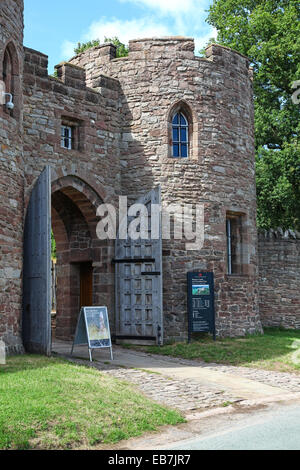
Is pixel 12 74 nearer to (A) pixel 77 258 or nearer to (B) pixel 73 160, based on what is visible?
(B) pixel 73 160

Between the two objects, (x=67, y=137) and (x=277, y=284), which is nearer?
(x=67, y=137)

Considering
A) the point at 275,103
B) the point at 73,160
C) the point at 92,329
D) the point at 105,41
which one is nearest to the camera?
the point at 92,329

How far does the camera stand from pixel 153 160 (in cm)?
1363

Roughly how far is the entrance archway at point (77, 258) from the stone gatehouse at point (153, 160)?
1.1 inches

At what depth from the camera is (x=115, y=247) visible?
13.2 metres

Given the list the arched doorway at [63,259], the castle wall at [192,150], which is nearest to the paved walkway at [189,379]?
the arched doorway at [63,259]

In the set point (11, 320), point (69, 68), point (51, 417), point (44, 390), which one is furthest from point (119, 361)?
point (69, 68)

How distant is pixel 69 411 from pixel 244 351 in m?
6.44

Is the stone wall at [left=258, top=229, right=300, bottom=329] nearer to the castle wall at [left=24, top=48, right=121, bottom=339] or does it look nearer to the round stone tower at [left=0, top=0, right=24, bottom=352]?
the castle wall at [left=24, top=48, right=121, bottom=339]

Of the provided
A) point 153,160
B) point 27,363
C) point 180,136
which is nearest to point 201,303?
point 153,160

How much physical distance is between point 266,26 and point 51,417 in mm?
18153

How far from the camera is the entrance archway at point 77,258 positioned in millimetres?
12977

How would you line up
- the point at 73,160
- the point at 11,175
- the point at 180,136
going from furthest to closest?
the point at 180,136 → the point at 73,160 → the point at 11,175

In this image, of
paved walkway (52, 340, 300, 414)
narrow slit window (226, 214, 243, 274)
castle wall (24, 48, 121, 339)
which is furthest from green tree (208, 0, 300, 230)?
paved walkway (52, 340, 300, 414)
